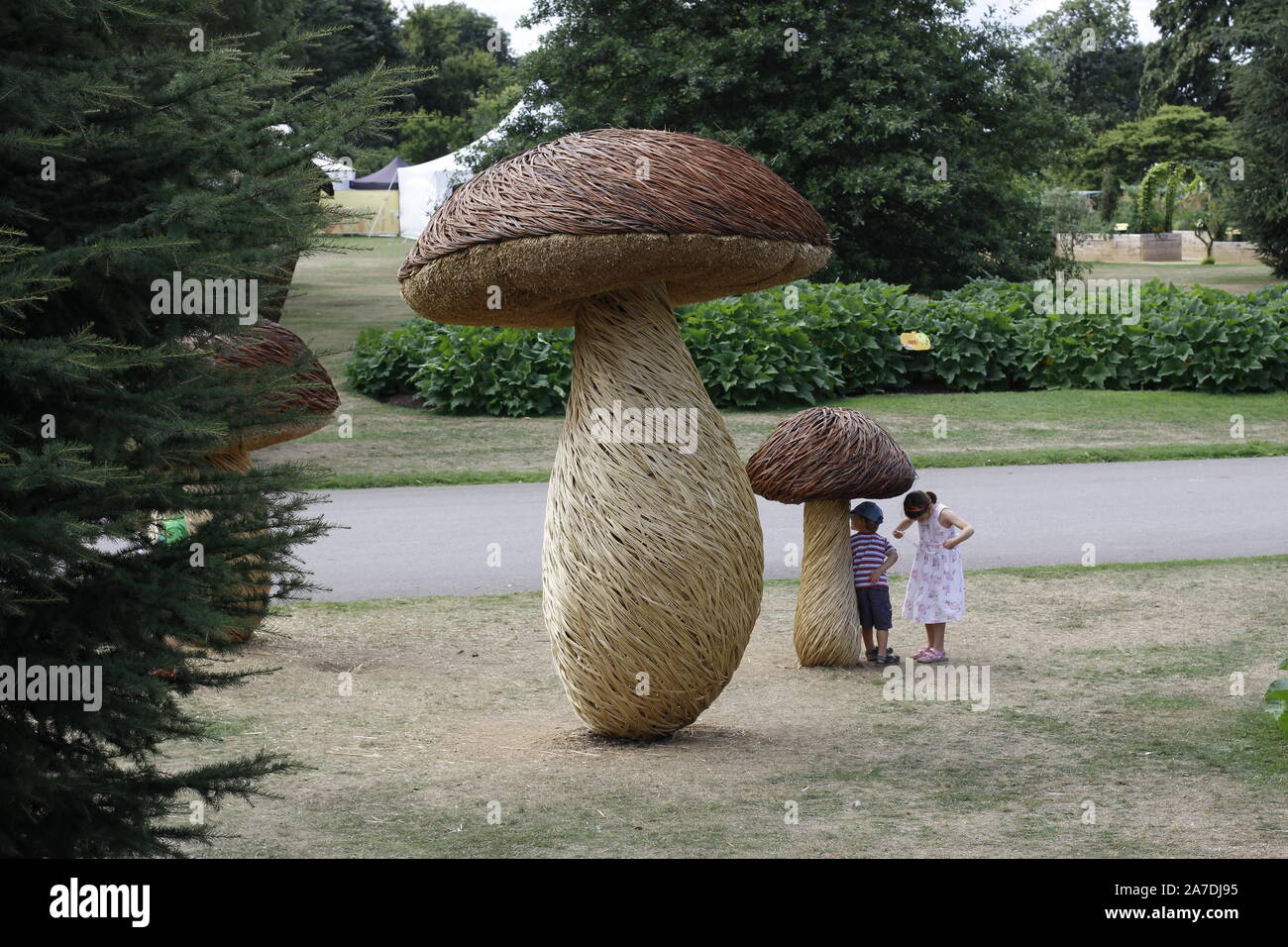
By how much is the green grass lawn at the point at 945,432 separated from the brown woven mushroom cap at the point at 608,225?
8.52 m

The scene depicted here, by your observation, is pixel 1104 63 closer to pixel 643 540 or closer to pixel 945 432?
pixel 945 432

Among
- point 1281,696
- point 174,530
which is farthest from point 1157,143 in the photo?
point 174,530

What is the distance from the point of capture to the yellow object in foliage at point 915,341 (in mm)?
18703

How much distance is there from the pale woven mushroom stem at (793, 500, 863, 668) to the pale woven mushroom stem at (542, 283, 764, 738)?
160 centimetres

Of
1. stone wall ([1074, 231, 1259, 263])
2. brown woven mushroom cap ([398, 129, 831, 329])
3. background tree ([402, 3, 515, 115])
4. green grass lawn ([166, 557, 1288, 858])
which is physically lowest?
green grass lawn ([166, 557, 1288, 858])

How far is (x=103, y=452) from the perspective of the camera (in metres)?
3.77

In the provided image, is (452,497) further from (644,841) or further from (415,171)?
(415,171)

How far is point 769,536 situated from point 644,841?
22.9 ft

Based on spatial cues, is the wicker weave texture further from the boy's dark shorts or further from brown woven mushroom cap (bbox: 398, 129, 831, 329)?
the boy's dark shorts

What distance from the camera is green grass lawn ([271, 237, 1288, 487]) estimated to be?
15.3 metres

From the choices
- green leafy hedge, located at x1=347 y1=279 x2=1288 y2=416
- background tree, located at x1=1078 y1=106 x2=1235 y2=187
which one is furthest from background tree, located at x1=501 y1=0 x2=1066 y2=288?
background tree, located at x1=1078 y1=106 x2=1235 y2=187

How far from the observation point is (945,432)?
54.8ft

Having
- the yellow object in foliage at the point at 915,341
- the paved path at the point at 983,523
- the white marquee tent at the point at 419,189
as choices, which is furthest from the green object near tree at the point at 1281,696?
the white marquee tent at the point at 419,189

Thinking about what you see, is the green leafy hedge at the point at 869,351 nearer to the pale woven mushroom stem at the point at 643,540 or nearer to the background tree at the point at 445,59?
the pale woven mushroom stem at the point at 643,540
